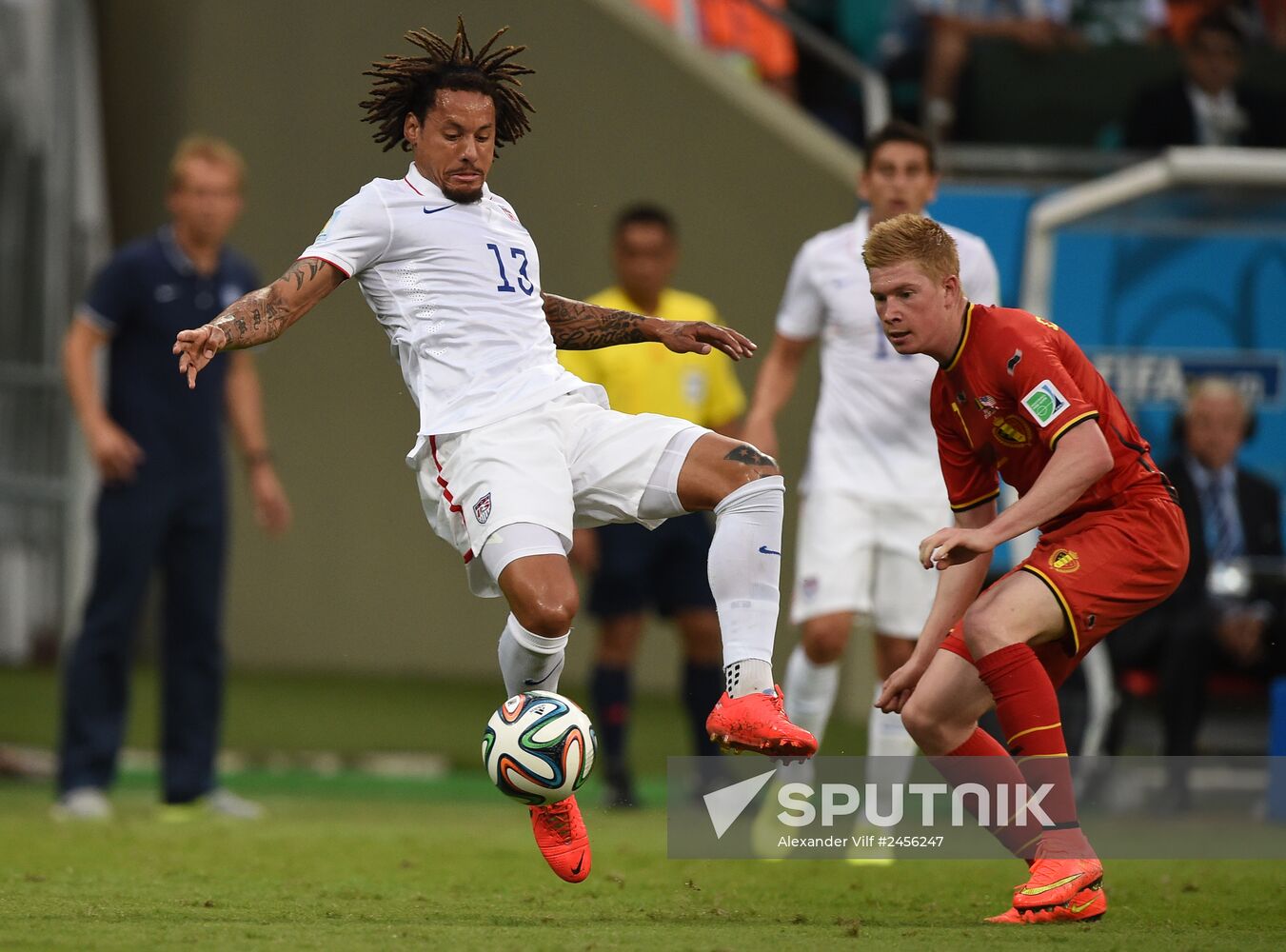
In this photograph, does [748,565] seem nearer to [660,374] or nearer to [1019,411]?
[1019,411]

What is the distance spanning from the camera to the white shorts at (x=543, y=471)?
5.57m

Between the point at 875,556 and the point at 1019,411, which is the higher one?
the point at 1019,411

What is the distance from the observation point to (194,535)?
27.2 ft

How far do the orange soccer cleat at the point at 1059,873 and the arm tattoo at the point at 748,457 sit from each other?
1.32 metres

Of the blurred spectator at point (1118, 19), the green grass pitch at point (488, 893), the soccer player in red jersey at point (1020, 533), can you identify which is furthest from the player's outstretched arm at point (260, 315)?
the blurred spectator at point (1118, 19)

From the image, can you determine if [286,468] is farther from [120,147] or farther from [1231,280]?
[1231,280]

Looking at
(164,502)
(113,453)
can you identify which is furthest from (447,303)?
(164,502)

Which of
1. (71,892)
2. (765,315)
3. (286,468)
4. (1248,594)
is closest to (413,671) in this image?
(286,468)

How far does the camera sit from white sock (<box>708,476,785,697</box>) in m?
5.55

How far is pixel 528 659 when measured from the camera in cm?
567

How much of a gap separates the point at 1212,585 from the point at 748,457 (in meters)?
4.31

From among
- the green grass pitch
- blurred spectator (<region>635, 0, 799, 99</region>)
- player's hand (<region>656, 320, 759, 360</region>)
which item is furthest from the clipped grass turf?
blurred spectator (<region>635, 0, 799, 99</region>)

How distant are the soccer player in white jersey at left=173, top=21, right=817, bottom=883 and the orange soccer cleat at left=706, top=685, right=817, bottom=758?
0.20 ft

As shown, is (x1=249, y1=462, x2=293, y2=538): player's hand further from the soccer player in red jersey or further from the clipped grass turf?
the soccer player in red jersey
